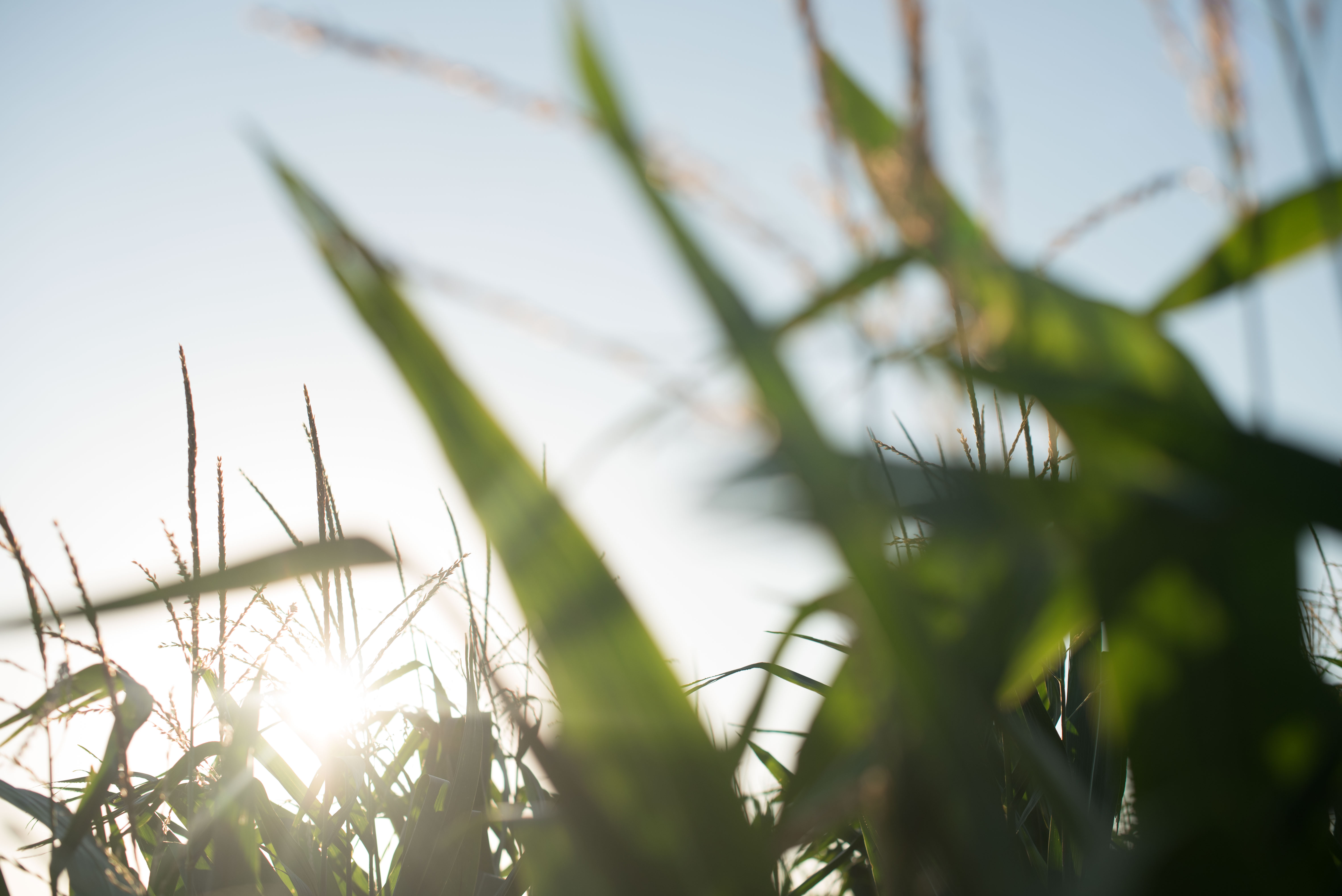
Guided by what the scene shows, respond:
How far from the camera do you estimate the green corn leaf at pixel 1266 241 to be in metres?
0.35

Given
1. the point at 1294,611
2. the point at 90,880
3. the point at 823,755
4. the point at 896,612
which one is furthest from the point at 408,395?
the point at 90,880

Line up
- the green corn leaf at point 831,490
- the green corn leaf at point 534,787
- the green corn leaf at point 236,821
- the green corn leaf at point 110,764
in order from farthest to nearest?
the green corn leaf at point 534,787 < the green corn leaf at point 236,821 < the green corn leaf at point 110,764 < the green corn leaf at point 831,490

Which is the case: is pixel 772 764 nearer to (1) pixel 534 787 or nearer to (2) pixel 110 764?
(1) pixel 534 787

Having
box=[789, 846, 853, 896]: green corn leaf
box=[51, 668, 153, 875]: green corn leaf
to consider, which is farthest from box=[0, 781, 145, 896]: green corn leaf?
box=[789, 846, 853, 896]: green corn leaf

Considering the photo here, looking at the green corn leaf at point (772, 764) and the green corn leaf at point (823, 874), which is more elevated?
the green corn leaf at point (772, 764)

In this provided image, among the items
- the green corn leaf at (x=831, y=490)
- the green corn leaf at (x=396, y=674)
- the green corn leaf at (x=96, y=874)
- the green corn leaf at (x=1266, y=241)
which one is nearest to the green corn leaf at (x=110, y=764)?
the green corn leaf at (x=96, y=874)

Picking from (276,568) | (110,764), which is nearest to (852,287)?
(276,568)

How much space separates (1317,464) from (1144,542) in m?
0.08

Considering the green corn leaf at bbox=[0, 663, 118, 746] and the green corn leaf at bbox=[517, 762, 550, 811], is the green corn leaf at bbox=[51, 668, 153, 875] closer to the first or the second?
the green corn leaf at bbox=[0, 663, 118, 746]

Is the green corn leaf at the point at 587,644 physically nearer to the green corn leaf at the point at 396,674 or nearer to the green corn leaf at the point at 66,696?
the green corn leaf at the point at 66,696

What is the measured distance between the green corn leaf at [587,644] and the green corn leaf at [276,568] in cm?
10

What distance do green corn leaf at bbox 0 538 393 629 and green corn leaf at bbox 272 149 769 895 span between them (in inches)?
4.1

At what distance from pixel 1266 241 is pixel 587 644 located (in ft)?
1.39

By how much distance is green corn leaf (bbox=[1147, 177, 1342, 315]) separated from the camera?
1.15ft
